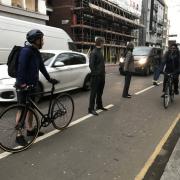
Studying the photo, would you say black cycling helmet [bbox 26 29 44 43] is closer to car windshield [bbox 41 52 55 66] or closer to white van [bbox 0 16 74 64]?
car windshield [bbox 41 52 55 66]

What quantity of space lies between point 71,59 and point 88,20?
33186 millimetres

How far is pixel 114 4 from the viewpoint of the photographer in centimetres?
4709

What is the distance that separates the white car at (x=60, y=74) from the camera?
26.3 ft

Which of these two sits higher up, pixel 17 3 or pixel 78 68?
pixel 17 3

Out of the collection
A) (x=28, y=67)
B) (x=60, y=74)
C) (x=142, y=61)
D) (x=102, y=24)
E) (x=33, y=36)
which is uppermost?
(x=102, y=24)

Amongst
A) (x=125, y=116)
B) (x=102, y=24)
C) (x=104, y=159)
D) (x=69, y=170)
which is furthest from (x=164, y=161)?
(x=102, y=24)

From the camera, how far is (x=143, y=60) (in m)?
18.8

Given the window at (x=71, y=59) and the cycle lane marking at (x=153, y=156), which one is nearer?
the cycle lane marking at (x=153, y=156)

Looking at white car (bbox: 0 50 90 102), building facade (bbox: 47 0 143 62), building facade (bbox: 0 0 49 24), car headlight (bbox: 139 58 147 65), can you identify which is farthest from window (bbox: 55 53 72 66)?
building facade (bbox: 47 0 143 62)

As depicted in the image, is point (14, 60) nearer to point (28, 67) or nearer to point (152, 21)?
point (28, 67)

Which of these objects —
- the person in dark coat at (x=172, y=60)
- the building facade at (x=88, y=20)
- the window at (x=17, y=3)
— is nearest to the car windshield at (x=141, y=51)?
the person in dark coat at (x=172, y=60)

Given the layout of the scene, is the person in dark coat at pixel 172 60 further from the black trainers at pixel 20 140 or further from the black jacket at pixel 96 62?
the black trainers at pixel 20 140

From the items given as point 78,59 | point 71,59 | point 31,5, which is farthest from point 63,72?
point 31,5

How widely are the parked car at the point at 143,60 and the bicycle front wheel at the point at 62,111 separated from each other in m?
12.4
